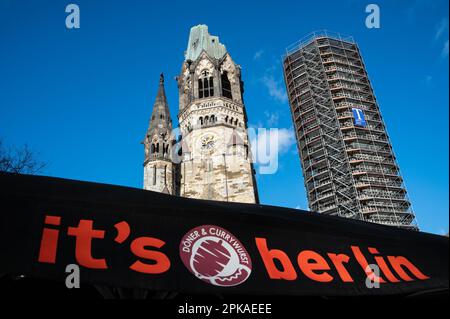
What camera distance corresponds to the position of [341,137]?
39812 mm

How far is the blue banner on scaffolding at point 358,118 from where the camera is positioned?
1604 inches

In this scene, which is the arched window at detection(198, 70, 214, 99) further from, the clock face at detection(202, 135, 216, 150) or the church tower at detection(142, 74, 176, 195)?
the clock face at detection(202, 135, 216, 150)

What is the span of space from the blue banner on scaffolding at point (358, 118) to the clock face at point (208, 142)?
17.0 metres

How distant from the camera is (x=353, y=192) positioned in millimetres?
36438

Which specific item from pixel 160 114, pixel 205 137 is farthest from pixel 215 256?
pixel 160 114

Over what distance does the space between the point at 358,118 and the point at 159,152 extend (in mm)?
22026

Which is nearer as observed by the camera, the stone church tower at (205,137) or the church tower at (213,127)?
the church tower at (213,127)

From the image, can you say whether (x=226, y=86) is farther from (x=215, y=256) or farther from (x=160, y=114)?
(x=215, y=256)

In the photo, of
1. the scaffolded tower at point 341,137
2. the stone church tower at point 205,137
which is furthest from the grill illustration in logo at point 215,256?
the scaffolded tower at point 341,137

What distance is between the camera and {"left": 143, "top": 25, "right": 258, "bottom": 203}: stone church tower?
3155 cm

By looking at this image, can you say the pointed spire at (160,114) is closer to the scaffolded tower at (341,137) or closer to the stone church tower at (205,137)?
the stone church tower at (205,137)
